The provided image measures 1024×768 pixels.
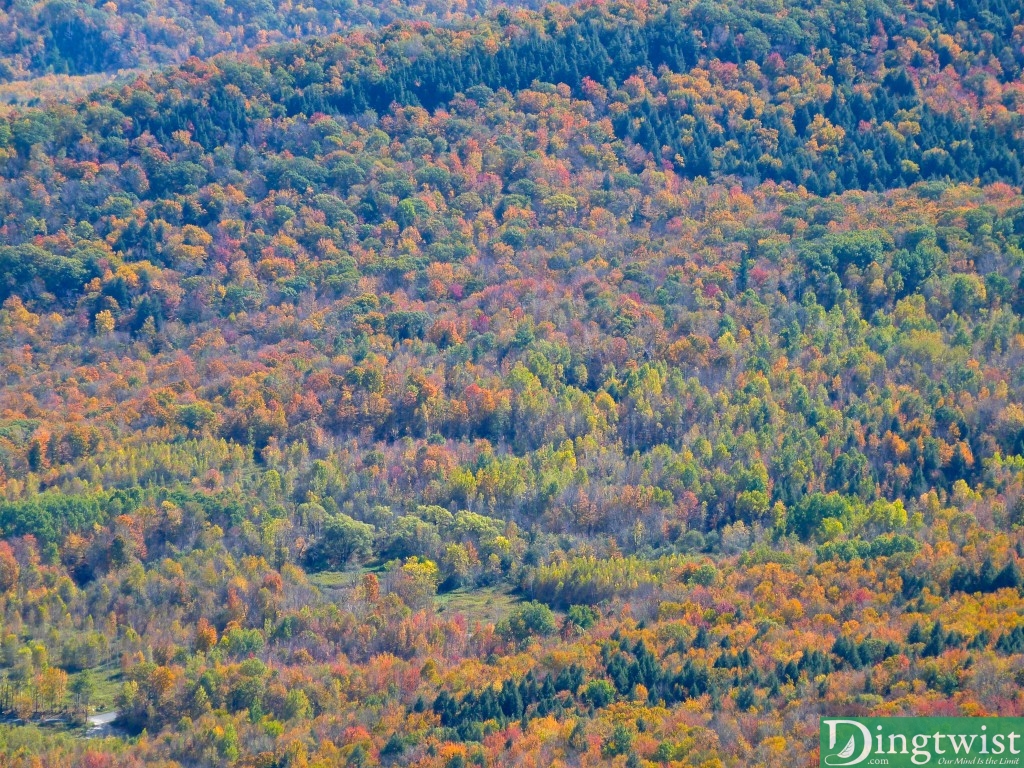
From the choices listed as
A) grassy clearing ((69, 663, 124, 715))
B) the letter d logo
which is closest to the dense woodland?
grassy clearing ((69, 663, 124, 715))

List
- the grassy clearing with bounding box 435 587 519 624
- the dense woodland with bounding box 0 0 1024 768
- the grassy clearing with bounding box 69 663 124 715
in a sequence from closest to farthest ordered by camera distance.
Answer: the dense woodland with bounding box 0 0 1024 768 → the grassy clearing with bounding box 69 663 124 715 → the grassy clearing with bounding box 435 587 519 624

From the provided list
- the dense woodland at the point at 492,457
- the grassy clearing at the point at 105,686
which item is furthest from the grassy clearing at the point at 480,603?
the grassy clearing at the point at 105,686

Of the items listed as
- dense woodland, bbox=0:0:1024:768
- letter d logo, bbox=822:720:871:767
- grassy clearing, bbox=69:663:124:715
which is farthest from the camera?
grassy clearing, bbox=69:663:124:715

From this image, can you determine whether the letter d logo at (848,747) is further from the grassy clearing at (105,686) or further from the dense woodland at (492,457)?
the grassy clearing at (105,686)

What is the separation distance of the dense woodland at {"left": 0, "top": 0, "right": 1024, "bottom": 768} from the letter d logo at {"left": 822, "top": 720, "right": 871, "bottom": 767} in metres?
1.45

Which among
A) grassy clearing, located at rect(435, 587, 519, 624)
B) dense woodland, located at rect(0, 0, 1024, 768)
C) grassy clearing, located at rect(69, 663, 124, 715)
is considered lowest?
grassy clearing, located at rect(435, 587, 519, 624)

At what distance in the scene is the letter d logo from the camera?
98.7m

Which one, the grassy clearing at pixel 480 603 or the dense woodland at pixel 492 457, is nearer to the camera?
the dense woodland at pixel 492 457

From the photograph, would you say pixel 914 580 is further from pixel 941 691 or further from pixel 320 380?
pixel 320 380

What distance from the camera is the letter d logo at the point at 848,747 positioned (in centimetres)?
9869

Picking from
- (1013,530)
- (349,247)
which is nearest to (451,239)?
(349,247)

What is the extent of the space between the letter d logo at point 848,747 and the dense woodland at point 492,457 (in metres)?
1.45

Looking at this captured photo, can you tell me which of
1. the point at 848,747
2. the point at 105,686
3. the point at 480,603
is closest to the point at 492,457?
the point at 480,603

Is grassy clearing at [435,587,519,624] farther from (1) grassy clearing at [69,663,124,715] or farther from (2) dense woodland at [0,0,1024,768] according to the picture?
(1) grassy clearing at [69,663,124,715]
